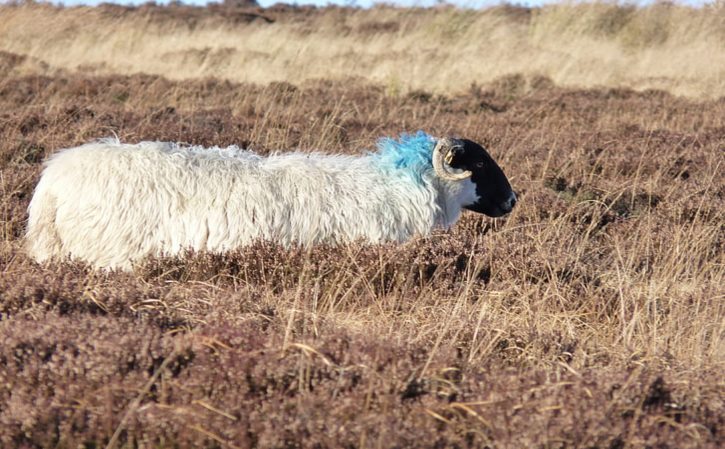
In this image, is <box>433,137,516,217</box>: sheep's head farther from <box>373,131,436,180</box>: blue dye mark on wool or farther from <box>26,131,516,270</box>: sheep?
<box>26,131,516,270</box>: sheep

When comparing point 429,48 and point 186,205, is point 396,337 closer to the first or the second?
point 186,205

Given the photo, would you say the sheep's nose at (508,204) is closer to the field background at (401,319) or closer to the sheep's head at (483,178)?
the sheep's head at (483,178)

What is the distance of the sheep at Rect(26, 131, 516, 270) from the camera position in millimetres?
5492

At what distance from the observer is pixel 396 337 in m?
3.84

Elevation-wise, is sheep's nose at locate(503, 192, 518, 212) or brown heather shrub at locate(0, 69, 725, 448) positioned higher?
brown heather shrub at locate(0, 69, 725, 448)

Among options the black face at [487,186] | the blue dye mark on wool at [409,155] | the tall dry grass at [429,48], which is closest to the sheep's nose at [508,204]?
the black face at [487,186]

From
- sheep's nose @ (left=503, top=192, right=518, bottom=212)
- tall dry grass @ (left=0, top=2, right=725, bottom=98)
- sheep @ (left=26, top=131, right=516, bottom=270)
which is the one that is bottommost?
tall dry grass @ (left=0, top=2, right=725, bottom=98)

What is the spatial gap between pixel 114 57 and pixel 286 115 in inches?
427

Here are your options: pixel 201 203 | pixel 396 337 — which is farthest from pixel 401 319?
pixel 201 203

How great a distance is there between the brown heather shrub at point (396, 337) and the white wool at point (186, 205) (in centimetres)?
30

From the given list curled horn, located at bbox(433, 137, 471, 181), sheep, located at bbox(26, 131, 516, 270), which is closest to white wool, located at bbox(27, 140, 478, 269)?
sheep, located at bbox(26, 131, 516, 270)

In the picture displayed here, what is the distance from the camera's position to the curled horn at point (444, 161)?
6.60 metres

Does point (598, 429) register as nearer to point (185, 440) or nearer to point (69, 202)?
point (185, 440)

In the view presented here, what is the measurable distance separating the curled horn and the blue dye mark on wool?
0.32 feet
